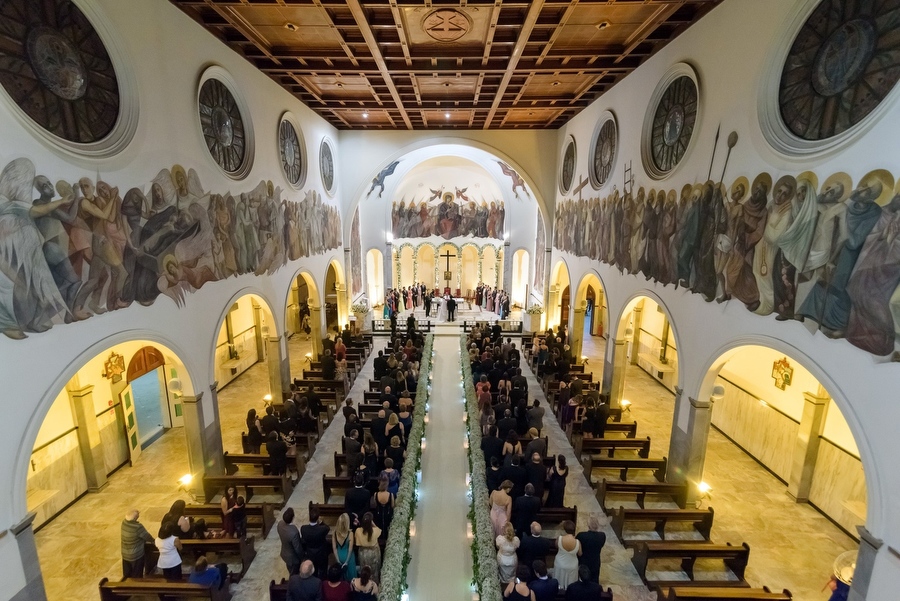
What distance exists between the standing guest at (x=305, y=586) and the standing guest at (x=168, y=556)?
7.54 feet

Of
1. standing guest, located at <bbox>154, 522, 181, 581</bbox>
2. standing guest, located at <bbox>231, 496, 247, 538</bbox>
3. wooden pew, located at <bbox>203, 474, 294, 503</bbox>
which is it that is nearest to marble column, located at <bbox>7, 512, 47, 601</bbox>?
standing guest, located at <bbox>154, 522, 181, 581</bbox>

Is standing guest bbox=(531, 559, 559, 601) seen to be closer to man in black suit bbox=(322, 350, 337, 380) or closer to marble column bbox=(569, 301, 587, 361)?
man in black suit bbox=(322, 350, 337, 380)

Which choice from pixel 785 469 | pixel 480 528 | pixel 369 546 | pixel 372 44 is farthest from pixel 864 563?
pixel 372 44

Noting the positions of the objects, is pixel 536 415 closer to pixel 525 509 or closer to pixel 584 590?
pixel 525 509

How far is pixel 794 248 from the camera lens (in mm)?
6270

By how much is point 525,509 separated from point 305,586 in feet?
12.4

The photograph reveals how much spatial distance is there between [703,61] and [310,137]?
43.6ft

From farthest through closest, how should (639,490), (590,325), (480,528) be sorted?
(590,325)
(639,490)
(480,528)

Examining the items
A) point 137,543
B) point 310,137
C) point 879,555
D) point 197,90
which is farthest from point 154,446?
point 879,555

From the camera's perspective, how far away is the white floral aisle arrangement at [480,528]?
6248mm

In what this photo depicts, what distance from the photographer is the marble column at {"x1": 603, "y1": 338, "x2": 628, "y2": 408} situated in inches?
521

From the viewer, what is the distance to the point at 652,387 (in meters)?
16.2

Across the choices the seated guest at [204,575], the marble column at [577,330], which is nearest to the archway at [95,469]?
the seated guest at [204,575]

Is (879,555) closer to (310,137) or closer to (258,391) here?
(258,391)
